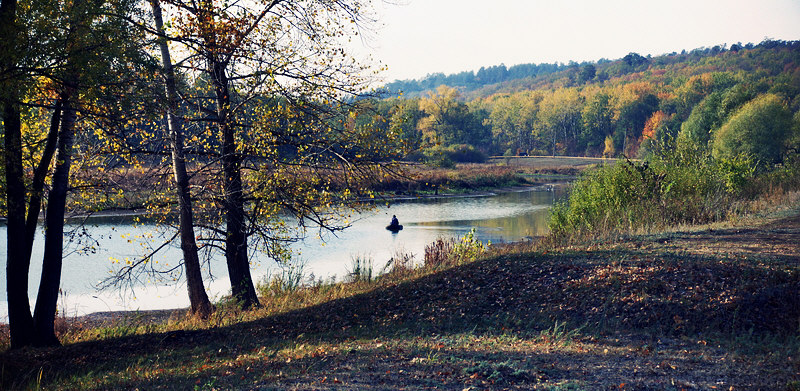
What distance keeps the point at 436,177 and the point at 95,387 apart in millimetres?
47541

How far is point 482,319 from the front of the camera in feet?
26.8

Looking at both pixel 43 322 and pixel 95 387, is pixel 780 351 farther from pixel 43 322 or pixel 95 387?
pixel 43 322

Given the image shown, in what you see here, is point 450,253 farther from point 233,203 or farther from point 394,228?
point 394,228

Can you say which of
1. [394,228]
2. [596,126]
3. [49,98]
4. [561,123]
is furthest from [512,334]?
[561,123]

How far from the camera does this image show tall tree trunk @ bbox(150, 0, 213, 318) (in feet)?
32.0

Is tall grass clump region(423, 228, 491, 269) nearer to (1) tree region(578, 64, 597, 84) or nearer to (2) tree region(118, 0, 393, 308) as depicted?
(2) tree region(118, 0, 393, 308)

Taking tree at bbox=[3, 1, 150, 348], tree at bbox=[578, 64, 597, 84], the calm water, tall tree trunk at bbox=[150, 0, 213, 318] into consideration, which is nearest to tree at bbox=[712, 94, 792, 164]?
the calm water

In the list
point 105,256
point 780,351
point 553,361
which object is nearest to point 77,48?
point 553,361

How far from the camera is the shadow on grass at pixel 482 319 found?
6254 millimetres

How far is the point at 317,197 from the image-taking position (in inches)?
439

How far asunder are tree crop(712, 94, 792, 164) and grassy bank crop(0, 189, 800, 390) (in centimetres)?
3689

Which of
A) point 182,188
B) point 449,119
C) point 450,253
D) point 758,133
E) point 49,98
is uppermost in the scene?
point 449,119

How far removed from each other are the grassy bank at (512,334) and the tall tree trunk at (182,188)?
0.76m

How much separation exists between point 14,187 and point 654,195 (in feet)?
51.6
